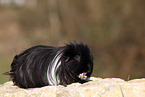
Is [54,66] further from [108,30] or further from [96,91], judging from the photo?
[108,30]

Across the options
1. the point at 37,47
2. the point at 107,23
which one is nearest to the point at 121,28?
the point at 107,23

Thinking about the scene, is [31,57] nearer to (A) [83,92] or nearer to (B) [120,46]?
(A) [83,92]

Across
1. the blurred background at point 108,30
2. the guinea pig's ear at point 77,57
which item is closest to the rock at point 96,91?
the guinea pig's ear at point 77,57

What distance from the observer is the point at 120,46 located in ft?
29.0

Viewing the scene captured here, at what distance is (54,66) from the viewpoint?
2.55 metres

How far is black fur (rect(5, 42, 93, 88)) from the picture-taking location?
254 cm

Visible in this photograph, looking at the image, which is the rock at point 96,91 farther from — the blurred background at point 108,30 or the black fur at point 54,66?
the blurred background at point 108,30

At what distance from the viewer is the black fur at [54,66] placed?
8.34ft

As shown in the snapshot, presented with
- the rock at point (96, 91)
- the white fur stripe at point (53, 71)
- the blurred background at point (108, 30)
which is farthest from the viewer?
the blurred background at point (108, 30)

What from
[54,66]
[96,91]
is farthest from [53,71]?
[96,91]

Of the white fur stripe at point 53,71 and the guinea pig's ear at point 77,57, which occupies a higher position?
the guinea pig's ear at point 77,57

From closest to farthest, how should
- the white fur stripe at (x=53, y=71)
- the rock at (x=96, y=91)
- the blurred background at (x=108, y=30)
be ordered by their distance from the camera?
the rock at (x=96, y=91), the white fur stripe at (x=53, y=71), the blurred background at (x=108, y=30)

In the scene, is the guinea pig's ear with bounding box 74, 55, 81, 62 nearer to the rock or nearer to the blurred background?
the rock

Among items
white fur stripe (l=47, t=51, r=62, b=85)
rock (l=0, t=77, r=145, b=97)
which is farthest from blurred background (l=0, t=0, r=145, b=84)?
rock (l=0, t=77, r=145, b=97)
